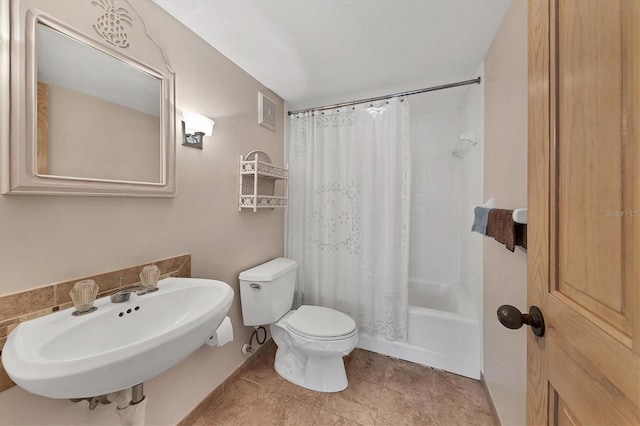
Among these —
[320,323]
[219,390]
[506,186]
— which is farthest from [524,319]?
[219,390]

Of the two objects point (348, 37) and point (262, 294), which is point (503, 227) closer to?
point (348, 37)

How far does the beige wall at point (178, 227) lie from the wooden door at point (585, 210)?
4.76 feet

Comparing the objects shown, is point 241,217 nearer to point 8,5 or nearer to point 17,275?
point 17,275

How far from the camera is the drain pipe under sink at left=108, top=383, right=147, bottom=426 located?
2.72ft

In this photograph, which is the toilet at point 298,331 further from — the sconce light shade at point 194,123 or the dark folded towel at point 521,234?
the dark folded towel at point 521,234

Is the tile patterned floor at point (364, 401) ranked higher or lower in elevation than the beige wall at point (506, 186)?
lower

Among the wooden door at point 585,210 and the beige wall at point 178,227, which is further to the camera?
the beige wall at point 178,227

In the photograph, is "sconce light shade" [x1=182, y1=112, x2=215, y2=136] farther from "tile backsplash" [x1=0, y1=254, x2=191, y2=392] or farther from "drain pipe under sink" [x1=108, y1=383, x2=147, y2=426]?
"drain pipe under sink" [x1=108, y1=383, x2=147, y2=426]

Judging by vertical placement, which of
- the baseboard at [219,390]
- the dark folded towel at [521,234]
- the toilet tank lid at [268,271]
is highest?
the dark folded towel at [521,234]

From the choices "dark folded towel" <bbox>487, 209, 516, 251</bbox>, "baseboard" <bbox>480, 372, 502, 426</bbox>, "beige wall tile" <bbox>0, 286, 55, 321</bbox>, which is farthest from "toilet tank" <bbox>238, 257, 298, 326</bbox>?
"baseboard" <bbox>480, 372, 502, 426</bbox>

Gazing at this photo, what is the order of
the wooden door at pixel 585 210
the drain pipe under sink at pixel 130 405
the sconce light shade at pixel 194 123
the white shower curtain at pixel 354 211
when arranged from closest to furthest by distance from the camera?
the wooden door at pixel 585 210 → the drain pipe under sink at pixel 130 405 → the sconce light shade at pixel 194 123 → the white shower curtain at pixel 354 211

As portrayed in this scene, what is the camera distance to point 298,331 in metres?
1.48

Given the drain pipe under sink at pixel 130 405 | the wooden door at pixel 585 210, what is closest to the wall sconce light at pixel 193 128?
the drain pipe under sink at pixel 130 405

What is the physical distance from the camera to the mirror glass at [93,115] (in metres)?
0.81
